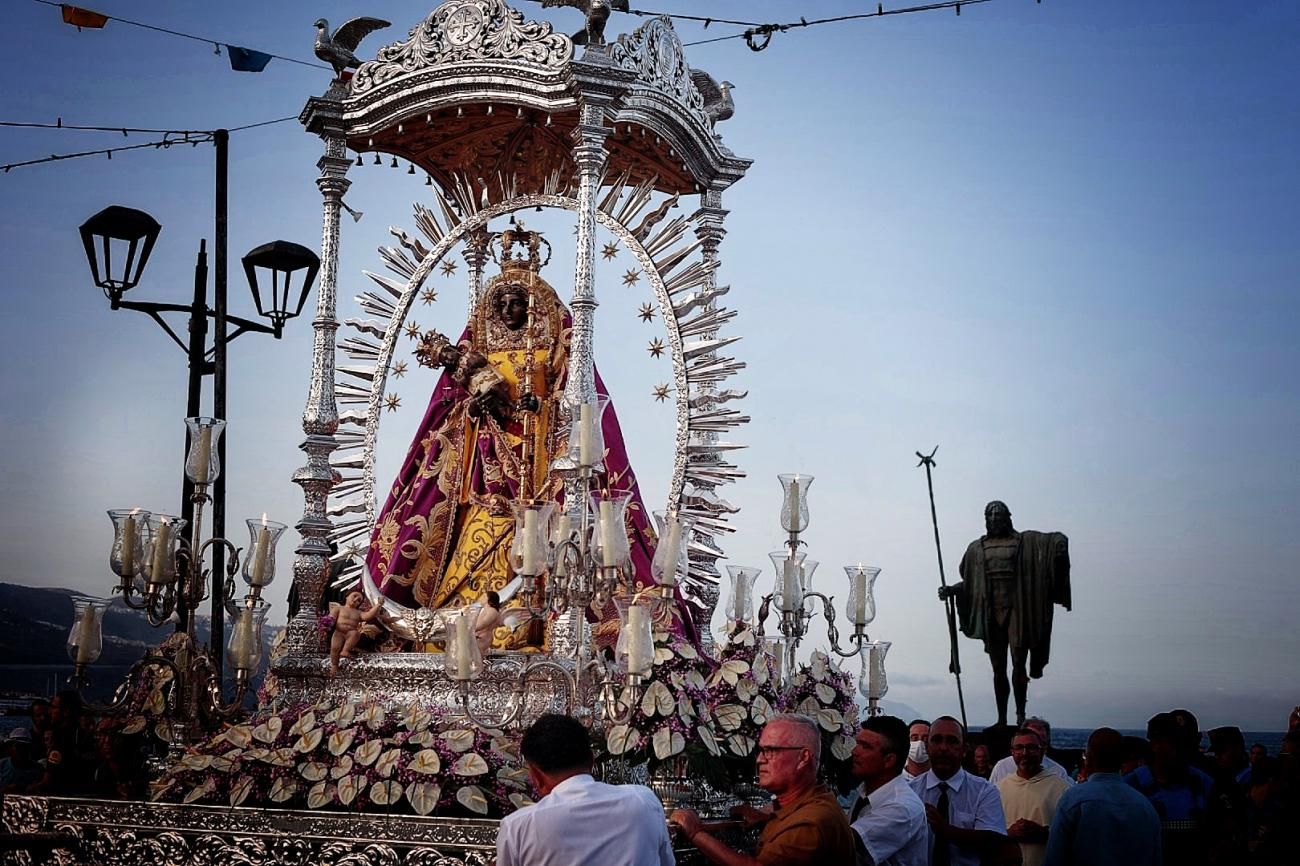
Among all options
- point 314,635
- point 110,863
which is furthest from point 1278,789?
point 314,635

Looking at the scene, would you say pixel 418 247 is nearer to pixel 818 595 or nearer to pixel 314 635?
pixel 314 635

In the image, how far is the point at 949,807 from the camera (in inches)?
222

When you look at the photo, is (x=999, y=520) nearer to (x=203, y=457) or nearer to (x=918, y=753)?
(x=918, y=753)

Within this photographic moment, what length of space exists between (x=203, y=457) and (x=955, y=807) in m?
4.05

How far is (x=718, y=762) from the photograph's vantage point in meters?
7.14

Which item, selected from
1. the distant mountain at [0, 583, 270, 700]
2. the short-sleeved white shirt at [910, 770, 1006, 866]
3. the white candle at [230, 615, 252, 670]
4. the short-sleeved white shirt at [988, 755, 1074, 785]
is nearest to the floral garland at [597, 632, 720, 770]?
the short-sleeved white shirt at [988, 755, 1074, 785]

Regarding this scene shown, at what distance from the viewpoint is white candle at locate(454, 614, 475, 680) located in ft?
22.8

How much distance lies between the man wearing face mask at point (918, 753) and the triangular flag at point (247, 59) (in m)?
6.61

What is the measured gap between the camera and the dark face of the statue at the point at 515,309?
10383 mm

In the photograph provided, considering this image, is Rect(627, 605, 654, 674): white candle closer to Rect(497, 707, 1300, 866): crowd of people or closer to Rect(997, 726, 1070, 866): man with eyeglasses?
Rect(497, 707, 1300, 866): crowd of people

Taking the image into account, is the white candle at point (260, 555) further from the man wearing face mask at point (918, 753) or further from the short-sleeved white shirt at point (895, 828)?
the short-sleeved white shirt at point (895, 828)

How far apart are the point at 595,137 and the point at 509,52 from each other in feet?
2.94

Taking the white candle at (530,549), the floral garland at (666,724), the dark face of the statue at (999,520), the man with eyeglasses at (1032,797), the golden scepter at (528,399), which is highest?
the golden scepter at (528,399)

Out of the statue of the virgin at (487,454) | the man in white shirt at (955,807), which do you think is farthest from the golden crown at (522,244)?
the man in white shirt at (955,807)
